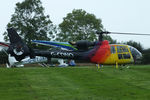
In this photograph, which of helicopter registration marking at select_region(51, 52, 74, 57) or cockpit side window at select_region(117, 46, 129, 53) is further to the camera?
cockpit side window at select_region(117, 46, 129, 53)

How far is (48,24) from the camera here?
70.4 meters

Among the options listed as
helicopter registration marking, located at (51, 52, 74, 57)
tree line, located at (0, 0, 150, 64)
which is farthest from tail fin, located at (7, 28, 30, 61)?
tree line, located at (0, 0, 150, 64)

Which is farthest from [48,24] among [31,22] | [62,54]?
[62,54]

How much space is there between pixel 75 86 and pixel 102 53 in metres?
9.34

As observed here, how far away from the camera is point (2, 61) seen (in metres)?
58.5

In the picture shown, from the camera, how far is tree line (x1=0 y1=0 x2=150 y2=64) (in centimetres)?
6606

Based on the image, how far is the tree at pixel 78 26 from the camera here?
73125mm

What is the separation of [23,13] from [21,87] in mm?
55229

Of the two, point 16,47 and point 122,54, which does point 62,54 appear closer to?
point 16,47

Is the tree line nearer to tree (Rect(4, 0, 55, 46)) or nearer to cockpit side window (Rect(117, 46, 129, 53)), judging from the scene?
tree (Rect(4, 0, 55, 46))

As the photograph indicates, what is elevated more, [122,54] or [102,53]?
[102,53]

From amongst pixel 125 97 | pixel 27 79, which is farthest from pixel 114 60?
pixel 125 97

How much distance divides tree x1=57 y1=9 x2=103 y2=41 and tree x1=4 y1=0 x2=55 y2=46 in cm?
505

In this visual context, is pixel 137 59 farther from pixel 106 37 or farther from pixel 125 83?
pixel 106 37
